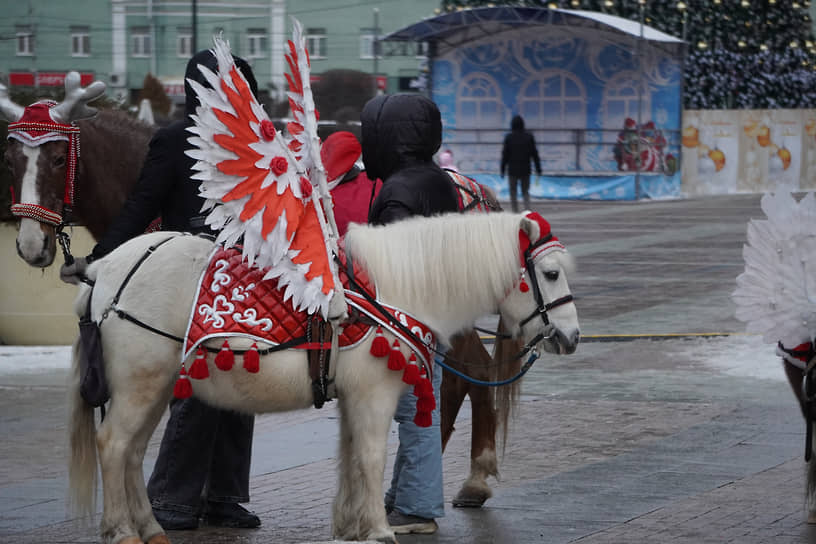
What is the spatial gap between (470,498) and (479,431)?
35 cm

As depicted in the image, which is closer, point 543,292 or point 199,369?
point 199,369

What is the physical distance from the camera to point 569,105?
113ft

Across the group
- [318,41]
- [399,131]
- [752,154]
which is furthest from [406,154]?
[318,41]

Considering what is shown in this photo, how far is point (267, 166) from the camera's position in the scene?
16.6 ft

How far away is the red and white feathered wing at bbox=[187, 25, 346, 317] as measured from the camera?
500cm

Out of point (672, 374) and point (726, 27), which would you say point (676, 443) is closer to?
point (672, 374)

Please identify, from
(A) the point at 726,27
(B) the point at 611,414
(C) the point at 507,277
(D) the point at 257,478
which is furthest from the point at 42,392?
(A) the point at 726,27

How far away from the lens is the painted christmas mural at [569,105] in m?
33.4

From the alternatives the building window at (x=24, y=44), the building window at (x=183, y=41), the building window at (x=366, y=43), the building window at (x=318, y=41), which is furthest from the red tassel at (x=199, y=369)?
the building window at (x=24, y=44)

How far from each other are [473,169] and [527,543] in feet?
97.1

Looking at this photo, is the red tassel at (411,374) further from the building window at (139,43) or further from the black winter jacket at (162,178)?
the building window at (139,43)

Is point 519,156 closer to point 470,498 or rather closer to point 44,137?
point 470,498

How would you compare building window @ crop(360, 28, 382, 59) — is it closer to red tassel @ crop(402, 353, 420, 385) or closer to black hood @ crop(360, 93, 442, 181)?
black hood @ crop(360, 93, 442, 181)

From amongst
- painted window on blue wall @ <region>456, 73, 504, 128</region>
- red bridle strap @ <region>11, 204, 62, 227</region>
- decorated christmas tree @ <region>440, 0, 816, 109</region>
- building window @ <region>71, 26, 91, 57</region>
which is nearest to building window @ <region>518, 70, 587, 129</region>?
painted window on blue wall @ <region>456, 73, 504, 128</region>
